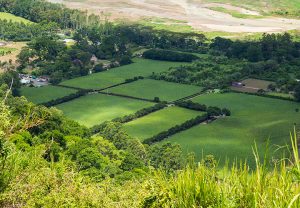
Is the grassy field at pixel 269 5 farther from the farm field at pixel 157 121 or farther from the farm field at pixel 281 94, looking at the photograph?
the farm field at pixel 157 121

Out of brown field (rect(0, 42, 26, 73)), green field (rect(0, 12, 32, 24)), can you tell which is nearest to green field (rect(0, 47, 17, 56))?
brown field (rect(0, 42, 26, 73))

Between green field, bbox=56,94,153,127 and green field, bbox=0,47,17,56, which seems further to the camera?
green field, bbox=0,47,17,56

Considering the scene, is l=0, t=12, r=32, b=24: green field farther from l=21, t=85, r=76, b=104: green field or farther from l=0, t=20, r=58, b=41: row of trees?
l=21, t=85, r=76, b=104: green field

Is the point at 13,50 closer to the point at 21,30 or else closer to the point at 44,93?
the point at 21,30

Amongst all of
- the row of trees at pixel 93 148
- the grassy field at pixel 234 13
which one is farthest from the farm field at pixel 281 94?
the grassy field at pixel 234 13

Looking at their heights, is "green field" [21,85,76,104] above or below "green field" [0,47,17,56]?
below

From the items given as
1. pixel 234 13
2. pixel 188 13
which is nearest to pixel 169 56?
pixel 188 13
